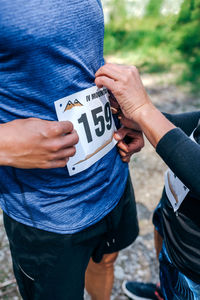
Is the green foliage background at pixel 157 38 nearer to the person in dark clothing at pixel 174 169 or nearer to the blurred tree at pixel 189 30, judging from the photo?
the blurred tree at pixel 189 30

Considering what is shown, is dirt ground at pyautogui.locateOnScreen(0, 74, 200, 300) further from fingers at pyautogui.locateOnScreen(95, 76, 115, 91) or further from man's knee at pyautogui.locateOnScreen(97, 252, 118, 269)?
fingers at pyautogui.locateOnScreen(95, 76, 115, 91)

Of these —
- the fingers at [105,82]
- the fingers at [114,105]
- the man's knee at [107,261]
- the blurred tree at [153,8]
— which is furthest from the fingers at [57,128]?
the blurred tree at [153,8]

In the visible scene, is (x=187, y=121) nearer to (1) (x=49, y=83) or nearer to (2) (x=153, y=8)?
(1) (x=49, y=83)

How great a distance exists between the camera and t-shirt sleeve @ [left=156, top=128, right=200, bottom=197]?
2.59 ft

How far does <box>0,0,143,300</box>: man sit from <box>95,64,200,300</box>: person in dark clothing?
0.37 feet

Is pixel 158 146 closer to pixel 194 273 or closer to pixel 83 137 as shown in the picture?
pixel 83 137

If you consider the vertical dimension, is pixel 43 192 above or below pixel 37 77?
below

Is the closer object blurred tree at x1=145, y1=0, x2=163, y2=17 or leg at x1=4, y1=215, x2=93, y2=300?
leg at x1=4, y1=215, x2=93, y2=300

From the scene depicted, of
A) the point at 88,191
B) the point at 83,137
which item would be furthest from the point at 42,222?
the point at 83,137

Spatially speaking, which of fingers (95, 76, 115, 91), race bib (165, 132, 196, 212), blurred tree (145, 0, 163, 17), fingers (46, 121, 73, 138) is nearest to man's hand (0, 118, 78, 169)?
fingers (46, 121, 73, 138)

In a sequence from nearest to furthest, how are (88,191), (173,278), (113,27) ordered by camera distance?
(88,191) → (173,278) → (113,27)

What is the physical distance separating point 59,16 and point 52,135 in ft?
Result: 1.10

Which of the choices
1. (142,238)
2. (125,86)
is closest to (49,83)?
(125,86)

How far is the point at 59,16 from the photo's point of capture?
736 mm
